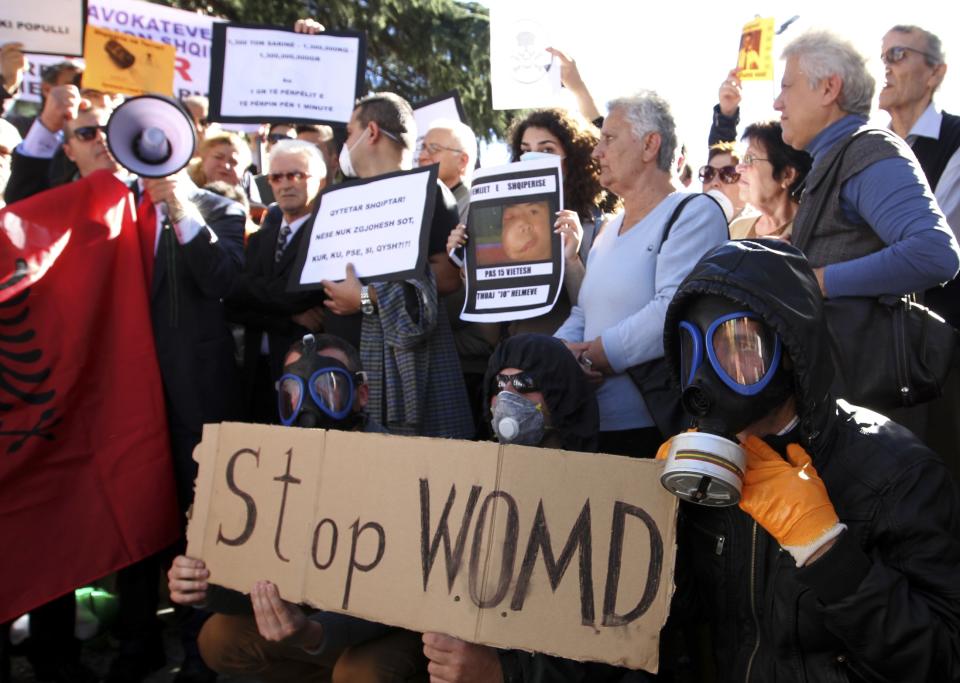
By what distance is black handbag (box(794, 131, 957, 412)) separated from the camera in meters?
2.89

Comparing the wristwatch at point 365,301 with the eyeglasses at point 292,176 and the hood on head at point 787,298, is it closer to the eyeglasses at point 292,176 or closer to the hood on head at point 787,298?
the eyeglasses at point 292,176

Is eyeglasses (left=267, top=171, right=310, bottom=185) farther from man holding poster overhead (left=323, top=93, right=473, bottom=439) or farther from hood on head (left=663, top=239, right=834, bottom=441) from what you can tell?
hood on head (left=663, top=239, right=834, bottom=441)

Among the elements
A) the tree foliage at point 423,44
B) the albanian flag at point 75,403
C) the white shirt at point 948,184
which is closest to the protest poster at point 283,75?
the albanian flag at point 75,403

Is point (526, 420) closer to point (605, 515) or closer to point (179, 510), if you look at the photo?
point (605, 515)

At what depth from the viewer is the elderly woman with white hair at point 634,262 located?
3.40 m

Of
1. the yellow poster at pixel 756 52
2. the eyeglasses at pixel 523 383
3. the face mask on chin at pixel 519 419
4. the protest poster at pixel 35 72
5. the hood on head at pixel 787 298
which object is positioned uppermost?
the yellow poster at pixel 756 52

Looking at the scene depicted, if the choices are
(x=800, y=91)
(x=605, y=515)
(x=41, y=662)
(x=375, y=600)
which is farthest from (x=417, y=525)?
(x=41, y=662)

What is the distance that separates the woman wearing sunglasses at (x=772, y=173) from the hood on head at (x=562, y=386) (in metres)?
1.22

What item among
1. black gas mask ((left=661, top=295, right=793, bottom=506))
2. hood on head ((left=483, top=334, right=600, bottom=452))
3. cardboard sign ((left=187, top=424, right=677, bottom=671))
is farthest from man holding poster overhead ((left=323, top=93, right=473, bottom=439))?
black gas mask ((left=661, top=295, right=793, bottom=506))

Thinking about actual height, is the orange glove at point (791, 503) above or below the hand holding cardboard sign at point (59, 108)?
below

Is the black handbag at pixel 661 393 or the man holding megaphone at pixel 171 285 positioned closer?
the black handbag at pixel 661 393

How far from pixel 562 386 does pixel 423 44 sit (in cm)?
1236

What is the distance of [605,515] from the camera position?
7.92ft

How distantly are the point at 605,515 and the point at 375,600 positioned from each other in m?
0.70
